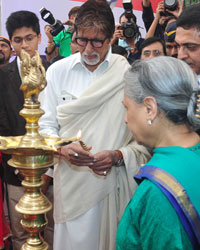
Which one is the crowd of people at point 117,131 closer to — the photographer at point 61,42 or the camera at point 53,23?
the camera at point 53,23

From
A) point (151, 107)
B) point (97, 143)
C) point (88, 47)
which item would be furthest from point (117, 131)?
point (151, 107)

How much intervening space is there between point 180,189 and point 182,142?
0.17 meters

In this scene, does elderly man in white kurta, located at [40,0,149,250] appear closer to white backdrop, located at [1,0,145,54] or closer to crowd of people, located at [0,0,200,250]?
crowd of people, located at [0,0,200,250]

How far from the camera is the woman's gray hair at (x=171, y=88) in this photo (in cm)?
92

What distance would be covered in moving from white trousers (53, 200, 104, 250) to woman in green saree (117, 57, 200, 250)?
0.80 m

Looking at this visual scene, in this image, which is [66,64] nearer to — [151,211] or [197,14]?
[197,14]

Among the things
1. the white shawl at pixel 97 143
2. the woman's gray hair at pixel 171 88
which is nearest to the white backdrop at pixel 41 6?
the white shawl at pixel 97 143

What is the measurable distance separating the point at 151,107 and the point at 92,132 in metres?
0.77

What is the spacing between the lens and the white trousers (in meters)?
1.71

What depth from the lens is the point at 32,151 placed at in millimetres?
741

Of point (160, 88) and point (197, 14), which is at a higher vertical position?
point (197, 14)

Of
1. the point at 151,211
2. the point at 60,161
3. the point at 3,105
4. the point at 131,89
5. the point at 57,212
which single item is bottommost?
the point at 57,212

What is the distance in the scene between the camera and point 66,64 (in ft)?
5.91

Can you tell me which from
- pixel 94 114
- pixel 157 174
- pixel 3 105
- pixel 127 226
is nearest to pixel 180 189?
pixel 157 174
